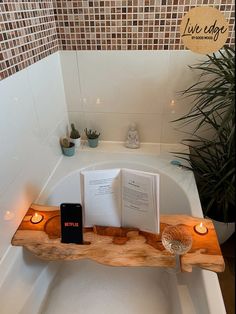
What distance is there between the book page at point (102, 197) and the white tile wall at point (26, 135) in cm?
33

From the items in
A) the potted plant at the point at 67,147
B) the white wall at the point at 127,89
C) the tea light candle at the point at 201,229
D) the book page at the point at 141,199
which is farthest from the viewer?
the potted plant at the point at 67,147

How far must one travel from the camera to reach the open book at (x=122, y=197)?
95 cm

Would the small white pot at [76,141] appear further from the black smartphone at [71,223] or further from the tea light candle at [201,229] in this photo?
the tea light candle at [201,229]

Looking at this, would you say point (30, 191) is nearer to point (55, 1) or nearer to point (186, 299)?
point (186, 299)

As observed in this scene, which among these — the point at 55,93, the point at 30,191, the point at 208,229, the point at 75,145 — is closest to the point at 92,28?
the point at 55,93

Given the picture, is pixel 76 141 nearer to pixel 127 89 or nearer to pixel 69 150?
pixel 69 150

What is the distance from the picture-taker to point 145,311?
3.85ft

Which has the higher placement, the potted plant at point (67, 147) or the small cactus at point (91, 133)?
the small cactus at point (91, 133)

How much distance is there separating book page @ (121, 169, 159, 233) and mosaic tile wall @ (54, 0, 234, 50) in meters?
0.82

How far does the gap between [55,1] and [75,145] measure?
32.9 inches


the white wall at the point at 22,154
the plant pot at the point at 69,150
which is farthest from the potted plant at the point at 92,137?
the white wall at the point at 22,154

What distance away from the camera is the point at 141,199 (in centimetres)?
97

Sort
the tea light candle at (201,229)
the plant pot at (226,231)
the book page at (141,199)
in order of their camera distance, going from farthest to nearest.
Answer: the tea light candle at (201,229) < the book page at (141,199) < the plant pot at (226,231)

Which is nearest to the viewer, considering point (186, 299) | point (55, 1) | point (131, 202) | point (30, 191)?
point (131, 202)
